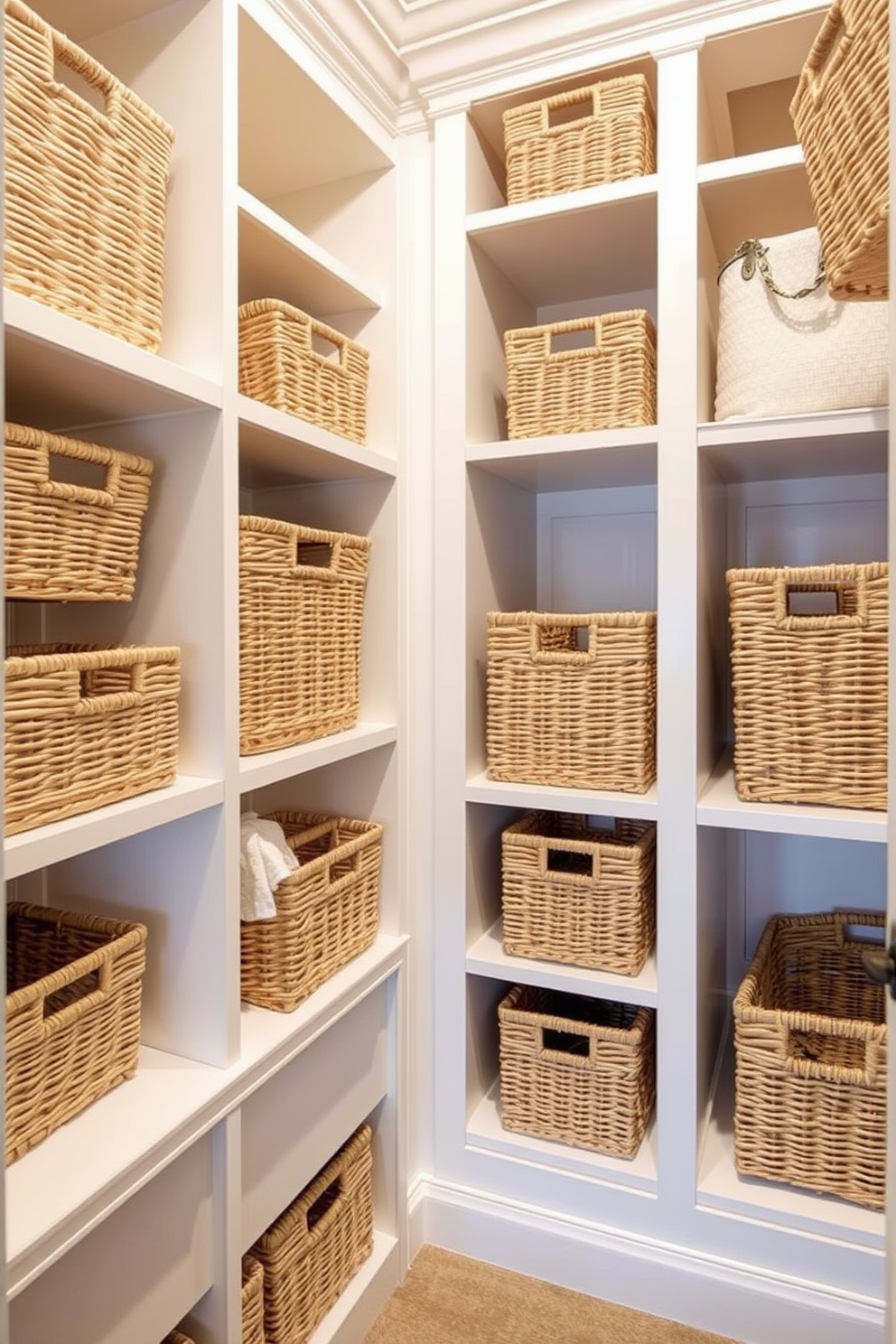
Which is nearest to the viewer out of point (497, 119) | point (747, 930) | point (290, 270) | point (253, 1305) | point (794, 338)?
point (253, 1305)

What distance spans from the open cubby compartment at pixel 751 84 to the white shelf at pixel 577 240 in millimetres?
152

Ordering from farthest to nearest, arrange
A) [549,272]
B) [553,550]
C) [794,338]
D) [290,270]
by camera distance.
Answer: [553,550] → [549,272] → [290,270] → [794,338]

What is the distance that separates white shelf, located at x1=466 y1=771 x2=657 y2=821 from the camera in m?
1.51

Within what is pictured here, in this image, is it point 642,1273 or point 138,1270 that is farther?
point 642,1273

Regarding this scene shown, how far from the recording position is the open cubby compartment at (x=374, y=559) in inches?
65.0

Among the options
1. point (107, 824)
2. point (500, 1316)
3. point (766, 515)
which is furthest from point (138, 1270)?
point (766, 515)

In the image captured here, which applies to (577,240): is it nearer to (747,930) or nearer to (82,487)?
(82,487)

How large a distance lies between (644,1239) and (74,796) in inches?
51.0

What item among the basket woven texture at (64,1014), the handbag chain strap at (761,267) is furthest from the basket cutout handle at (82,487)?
the handbag chain strap at (761,267)

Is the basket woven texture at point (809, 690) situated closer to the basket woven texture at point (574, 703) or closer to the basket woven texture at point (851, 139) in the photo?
the basket woven texture at point (574, 703)

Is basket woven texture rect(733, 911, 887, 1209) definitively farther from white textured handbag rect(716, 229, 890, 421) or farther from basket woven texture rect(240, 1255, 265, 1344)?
white textured handbag rect(716, 229, 890, 421)

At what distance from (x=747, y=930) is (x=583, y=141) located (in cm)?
164

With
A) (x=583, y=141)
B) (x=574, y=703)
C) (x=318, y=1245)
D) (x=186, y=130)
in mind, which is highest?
(x=583, y=141)

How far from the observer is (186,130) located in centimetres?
121
